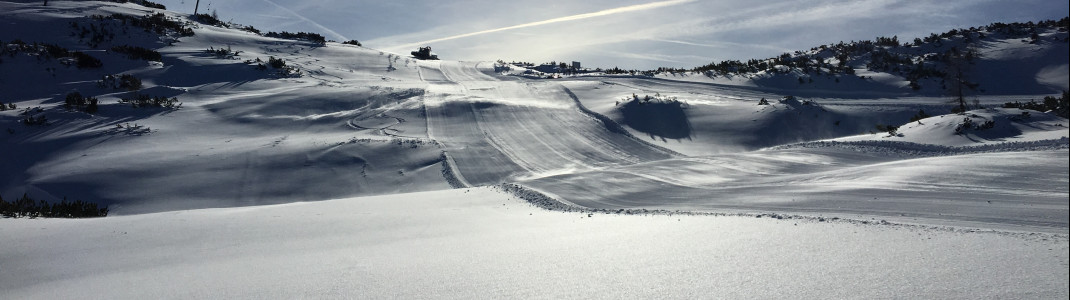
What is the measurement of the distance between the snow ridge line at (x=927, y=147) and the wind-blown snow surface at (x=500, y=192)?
6cm

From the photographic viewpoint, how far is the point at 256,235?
4.27 m

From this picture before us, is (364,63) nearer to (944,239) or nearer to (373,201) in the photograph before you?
(373,201)

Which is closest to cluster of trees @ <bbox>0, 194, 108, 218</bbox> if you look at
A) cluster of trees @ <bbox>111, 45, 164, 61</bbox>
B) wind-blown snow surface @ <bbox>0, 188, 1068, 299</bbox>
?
wind-blown snow surface @ <bbox>0, 188, 1068, 299</bbox>

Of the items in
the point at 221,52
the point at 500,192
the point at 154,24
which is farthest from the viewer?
the point at 154,24

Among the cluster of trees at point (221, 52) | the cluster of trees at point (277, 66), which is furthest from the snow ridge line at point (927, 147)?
the cluster of trees at point (221, 52)

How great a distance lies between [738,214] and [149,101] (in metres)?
11.4

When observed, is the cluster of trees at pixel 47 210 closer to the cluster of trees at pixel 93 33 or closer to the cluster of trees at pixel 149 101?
the cluster of trees at pixel 149 101

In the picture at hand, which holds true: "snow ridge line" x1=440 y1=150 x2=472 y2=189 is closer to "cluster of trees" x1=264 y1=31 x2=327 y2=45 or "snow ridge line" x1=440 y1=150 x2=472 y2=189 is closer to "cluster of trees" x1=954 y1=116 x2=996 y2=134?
"cluster of trees" x1=954 y1=116 x2=996 y2=134

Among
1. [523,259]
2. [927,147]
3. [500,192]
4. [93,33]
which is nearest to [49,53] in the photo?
[93,33]

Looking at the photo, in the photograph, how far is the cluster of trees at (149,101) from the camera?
10340 mm

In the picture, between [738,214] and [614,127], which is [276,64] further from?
[738,214]

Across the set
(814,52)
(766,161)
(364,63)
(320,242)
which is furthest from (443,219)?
(814,52)

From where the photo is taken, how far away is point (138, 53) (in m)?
14.4

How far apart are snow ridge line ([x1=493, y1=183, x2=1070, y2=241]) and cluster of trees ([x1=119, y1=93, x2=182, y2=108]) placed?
8.00 meters
